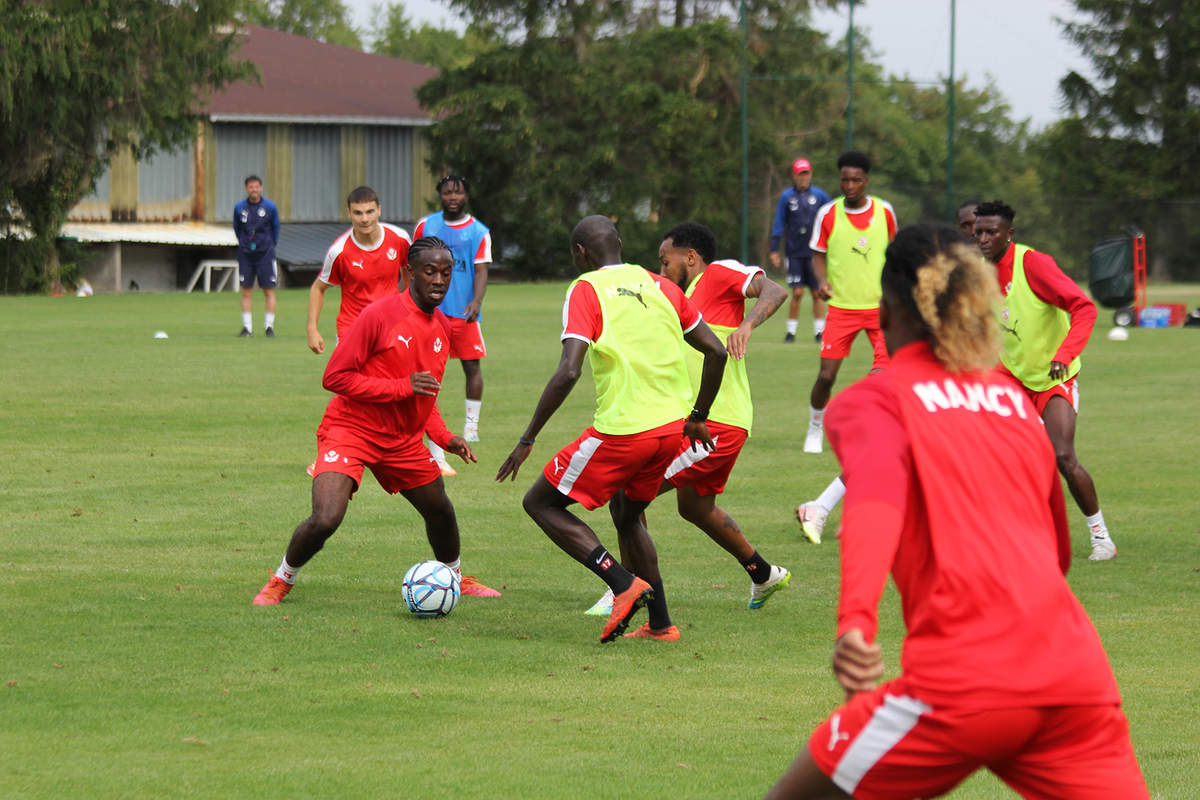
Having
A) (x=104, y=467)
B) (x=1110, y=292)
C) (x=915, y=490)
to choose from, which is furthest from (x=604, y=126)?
(x=915, y=490)

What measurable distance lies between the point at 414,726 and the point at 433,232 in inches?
341

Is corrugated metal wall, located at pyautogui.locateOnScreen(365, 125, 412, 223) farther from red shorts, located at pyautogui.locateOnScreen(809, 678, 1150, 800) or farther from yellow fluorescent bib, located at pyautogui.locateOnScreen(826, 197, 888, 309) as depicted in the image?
red shorts, located at pyautogui.locateOnScreen(809, 678, 1150, 800)

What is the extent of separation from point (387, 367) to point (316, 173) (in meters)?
44.6

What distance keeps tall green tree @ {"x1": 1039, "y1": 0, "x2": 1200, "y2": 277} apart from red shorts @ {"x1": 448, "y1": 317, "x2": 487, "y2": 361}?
3675cm

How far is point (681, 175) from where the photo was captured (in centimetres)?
4834

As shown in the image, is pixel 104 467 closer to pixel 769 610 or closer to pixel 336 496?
pixel 336 496

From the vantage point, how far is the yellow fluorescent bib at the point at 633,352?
281 inches

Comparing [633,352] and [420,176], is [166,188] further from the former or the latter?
[633,352]

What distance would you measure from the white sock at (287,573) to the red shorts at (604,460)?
61.7 inches

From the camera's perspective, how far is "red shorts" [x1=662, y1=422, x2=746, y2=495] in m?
7.94

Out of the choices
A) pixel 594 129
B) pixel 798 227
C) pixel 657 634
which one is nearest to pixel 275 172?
pixel 594 129

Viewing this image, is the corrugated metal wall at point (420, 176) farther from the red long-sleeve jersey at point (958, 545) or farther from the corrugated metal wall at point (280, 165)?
the red long-sleeve jersey at point (958, 545)

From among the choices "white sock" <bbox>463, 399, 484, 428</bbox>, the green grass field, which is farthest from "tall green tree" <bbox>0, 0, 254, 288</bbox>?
"white sock" <bbox>463, 399, 484, 428</bbox>

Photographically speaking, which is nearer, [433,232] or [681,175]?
[433,232]
